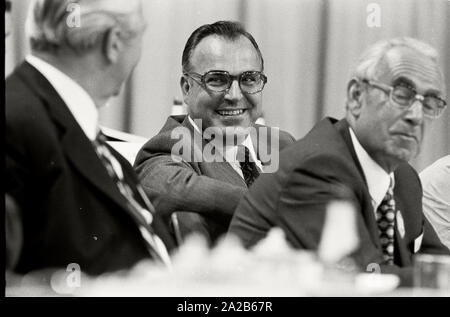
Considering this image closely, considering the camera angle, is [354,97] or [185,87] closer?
[354,97]

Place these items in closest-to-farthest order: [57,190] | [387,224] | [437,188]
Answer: [57,190]
[387,224]
[437,188]

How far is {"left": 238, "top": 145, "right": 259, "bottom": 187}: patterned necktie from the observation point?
1.87 metres

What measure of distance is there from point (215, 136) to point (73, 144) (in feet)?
1.81

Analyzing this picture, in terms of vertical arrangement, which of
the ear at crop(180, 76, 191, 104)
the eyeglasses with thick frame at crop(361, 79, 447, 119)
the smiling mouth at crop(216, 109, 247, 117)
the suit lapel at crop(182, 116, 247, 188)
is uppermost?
the eyeglasses with thick frame at crop(361, 79, 447, 119)

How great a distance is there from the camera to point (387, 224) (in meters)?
1.69

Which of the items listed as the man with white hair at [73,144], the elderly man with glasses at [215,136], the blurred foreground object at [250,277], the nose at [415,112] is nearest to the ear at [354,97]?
the nose at [415,112]

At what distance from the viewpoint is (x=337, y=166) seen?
1.59m

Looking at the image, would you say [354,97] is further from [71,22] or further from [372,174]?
[71,22]

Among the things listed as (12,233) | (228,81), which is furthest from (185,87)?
(12,233)

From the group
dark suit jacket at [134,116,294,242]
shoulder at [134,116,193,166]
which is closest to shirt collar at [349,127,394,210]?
dark suit jacket at [134,116,294,242]

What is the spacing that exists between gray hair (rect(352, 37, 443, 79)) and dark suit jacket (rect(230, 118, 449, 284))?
0.40 ft

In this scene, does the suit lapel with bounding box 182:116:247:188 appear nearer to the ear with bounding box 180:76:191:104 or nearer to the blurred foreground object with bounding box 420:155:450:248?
the ear with bounding box 180:76:191:104

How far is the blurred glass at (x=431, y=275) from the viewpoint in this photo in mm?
1568

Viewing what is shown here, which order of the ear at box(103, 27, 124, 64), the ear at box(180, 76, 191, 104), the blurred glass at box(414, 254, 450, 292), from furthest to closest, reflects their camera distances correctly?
1. the ear at box(180, 76, 191, 104)
2. the blurred glass at box(414, 254, 450, 292)
3. the ear at box(103, 27, 124, 64)
